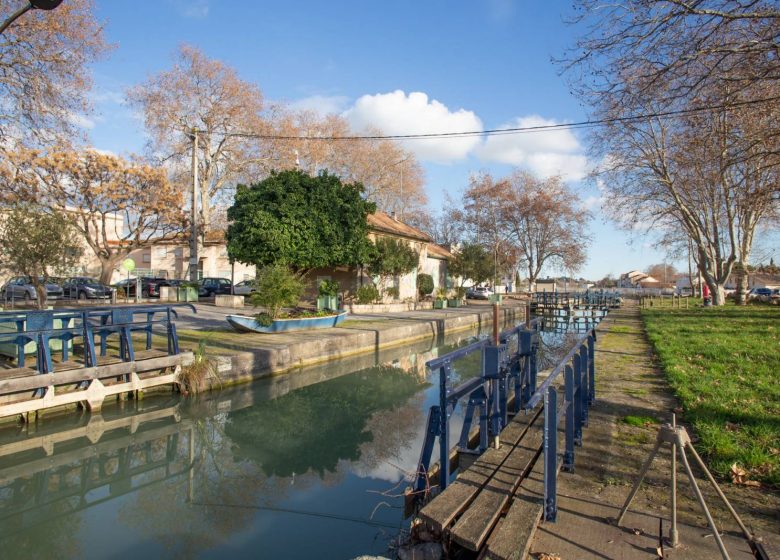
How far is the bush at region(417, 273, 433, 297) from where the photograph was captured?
33.8m

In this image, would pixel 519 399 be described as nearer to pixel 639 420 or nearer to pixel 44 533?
pixel 639 420

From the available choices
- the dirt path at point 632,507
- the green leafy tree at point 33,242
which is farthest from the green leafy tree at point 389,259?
the dirt path at point 632,507

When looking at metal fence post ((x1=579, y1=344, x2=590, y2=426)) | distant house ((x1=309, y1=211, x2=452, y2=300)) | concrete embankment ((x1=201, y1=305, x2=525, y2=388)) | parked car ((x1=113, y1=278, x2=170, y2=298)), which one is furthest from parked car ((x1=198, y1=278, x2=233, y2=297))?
metal fence post ((x1=579, y1=344, x2=590, y2=426))

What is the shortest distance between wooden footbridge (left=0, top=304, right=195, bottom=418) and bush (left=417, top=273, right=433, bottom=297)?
2400 cm

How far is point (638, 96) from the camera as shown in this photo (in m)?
7.76

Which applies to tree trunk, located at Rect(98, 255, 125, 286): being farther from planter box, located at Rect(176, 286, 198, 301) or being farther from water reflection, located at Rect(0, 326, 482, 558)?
water reflection, located at Rect(0, 326, 482, 558)

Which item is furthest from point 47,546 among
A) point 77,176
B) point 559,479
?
point 77,176

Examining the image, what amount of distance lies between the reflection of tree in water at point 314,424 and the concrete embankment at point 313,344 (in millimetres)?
1204

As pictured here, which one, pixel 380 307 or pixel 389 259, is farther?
pixel 389 259

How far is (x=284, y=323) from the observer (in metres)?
15.8

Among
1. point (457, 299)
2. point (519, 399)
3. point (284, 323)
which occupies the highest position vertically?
point (457, 299)

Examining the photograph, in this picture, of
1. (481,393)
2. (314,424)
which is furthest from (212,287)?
(481,393)

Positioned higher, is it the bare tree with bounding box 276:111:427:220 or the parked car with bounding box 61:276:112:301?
the bare tree with bounding box 276:111:427:220

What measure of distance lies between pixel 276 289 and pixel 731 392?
37.1ft
